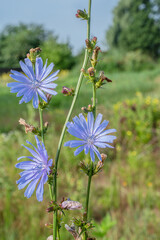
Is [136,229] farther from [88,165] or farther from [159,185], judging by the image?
[88,165]

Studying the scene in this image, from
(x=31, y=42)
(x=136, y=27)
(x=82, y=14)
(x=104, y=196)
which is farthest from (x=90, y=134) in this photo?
(x=136, y=27)

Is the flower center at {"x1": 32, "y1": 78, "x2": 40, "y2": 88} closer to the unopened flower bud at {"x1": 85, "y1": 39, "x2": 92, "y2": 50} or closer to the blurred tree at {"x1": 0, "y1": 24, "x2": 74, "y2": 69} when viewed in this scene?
the unopened flower bud at {"x1": 85, "y1": 39, "x2": 92, "y2": 50}

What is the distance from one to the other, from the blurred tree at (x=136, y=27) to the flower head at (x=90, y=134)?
25.7m

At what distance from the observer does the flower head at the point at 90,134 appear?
1.50ft

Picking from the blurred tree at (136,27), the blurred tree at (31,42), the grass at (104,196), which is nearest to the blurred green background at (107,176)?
the grass at (104,196)

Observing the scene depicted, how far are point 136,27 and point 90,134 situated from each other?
2646 centimetres

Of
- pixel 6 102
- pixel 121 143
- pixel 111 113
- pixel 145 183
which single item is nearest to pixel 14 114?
pixel 6 102

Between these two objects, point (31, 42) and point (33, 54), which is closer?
point (33, 54)

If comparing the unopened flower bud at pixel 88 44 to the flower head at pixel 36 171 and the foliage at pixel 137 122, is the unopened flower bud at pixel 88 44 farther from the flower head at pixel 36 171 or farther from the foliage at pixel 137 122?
the foliage at pixel 137 122

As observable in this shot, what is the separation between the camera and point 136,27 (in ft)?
81.1

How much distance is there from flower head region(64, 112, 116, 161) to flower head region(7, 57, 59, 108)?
0.27 ft

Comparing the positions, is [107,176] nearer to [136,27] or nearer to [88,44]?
[88,44]

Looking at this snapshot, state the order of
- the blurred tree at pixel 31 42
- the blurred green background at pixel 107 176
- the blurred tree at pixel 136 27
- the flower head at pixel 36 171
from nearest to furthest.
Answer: the flower head at pixel 36 171
the blurred green background at pixel 107 176
the blurred tree at pixel 31 42
the blurred tree at pixel 136 27

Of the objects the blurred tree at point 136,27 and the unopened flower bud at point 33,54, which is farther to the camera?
the blurred tree at point 136,27
